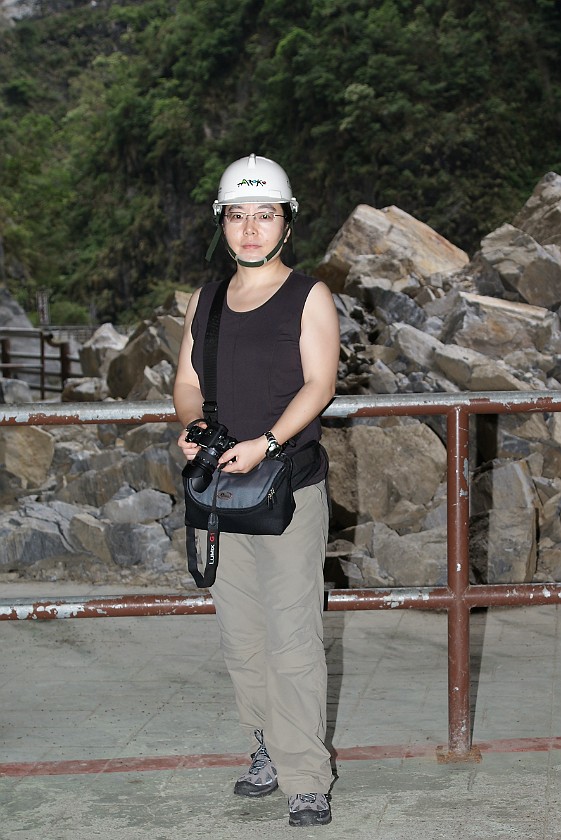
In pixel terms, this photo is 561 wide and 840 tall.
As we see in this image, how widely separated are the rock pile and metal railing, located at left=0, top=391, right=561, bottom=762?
11.4 ft

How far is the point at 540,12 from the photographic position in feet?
126

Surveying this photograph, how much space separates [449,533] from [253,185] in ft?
3.32

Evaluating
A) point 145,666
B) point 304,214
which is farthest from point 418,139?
point 145,666

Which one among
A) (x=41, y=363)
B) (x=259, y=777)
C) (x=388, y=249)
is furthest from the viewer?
(x=41, y=363)

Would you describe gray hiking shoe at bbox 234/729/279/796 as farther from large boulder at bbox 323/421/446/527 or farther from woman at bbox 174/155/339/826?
large boulder at bbox 323/421/446/527

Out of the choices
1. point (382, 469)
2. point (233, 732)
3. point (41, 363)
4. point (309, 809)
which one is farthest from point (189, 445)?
point (41, 363)

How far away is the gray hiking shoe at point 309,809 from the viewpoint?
103 inches

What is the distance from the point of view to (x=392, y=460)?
24.5 feet

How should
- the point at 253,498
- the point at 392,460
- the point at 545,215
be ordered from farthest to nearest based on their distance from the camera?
the point at 545,215 < the point at 392,460 < the point at 253,498

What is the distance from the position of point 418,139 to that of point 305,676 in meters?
37.3

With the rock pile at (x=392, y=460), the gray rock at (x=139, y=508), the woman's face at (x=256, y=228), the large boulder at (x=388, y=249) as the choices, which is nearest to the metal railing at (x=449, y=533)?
the woman's face at (x=256, y=228)

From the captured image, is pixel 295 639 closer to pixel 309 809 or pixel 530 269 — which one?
pixel 309 809

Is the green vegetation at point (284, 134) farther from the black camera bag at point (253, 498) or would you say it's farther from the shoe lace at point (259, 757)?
the black camera bag at point (253, 498)

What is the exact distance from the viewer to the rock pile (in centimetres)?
671
